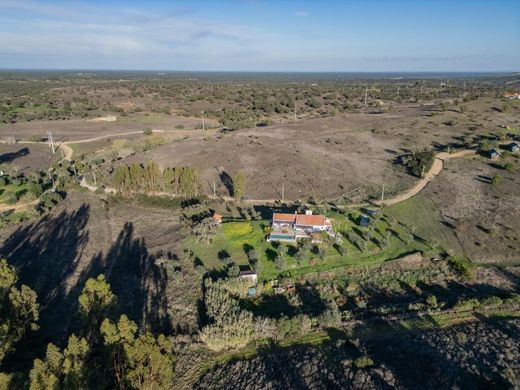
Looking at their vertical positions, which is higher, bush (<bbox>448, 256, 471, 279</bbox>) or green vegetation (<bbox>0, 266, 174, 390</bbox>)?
green vegetation (<bbox>0, 266, 174, 390</bbox>)

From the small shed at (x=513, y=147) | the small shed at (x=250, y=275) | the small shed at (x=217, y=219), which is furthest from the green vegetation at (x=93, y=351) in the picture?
the small shed at (x=513, y=147)

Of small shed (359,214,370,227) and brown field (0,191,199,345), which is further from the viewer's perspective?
small shed (359,214,370,227)

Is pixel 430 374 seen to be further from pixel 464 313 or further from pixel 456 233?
pixel 456 233

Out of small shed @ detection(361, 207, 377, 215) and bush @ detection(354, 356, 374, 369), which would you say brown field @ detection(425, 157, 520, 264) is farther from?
bush @ detection(354, 356, 374, 369)

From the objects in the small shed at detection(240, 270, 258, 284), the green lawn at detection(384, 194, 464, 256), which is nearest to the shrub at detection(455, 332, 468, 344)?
the green lawn at detection(384, 194, 464, 256)

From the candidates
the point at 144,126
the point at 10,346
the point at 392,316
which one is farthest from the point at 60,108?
the point at 392,316

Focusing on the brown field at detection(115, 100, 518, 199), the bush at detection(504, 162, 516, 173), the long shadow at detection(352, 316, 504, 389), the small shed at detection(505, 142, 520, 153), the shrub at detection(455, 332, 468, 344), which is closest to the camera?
the long shadow at detection(352, 316, 504, 389)
